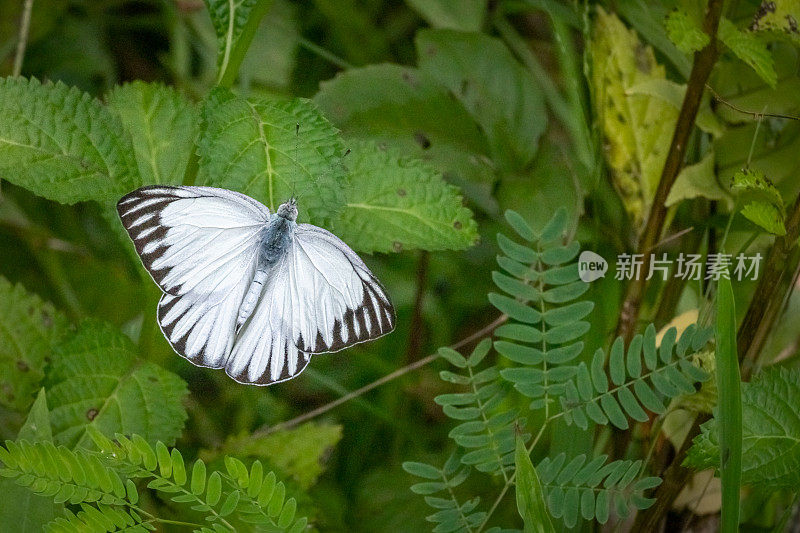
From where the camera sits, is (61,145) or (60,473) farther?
(61,145)

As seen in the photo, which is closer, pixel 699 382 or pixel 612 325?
pixel 699 382

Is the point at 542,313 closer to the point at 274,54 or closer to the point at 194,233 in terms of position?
the point at 194,233

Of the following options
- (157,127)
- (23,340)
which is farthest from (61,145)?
(23,340)

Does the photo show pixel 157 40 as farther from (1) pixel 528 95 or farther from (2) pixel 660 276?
(2) pixel 660 276

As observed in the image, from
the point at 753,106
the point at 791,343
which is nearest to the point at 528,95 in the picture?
the point at 753,106

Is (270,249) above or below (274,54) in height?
below

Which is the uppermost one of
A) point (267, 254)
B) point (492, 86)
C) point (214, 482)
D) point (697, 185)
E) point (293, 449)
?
A: point (492, 86)

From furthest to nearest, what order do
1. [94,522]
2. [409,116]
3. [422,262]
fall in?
[422,262] → [409,116] → [94,522]
